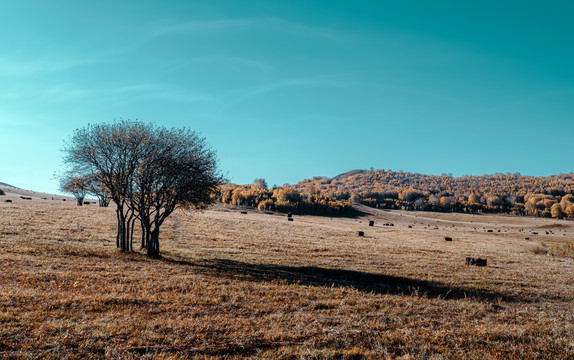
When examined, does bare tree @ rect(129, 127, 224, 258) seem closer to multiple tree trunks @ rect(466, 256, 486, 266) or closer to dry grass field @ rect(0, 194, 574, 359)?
dry grass field @ rect(0, 194, 574, 359)

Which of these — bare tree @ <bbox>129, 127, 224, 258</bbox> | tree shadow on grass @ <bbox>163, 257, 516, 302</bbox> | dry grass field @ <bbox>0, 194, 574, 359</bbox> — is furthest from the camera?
bare tree @ <bbox>129, 127, 224, 258</bbox>

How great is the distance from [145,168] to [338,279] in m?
18.1

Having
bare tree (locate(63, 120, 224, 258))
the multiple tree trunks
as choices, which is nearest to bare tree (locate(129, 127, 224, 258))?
bare tree (locate(63, 120, 224, 258))

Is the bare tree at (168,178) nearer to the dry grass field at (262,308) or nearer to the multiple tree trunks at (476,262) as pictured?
the dry grass field at (262,308)

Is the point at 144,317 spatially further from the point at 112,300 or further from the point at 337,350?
the point at 337,350

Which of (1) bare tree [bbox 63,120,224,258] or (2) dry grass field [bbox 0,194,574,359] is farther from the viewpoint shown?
(1) bare tree [bbox 63,120,224,258]

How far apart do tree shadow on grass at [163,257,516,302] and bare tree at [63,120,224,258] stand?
16.9 feet

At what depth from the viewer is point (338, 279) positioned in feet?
73.9

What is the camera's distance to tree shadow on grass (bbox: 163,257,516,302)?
1948 cm

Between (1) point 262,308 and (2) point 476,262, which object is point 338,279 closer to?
(1) point 262,308

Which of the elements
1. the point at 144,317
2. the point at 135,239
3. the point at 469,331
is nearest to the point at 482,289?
the point at 469,331

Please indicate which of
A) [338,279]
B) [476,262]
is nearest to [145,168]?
[338,279]

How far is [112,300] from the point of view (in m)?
12.8

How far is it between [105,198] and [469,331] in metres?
29.3
